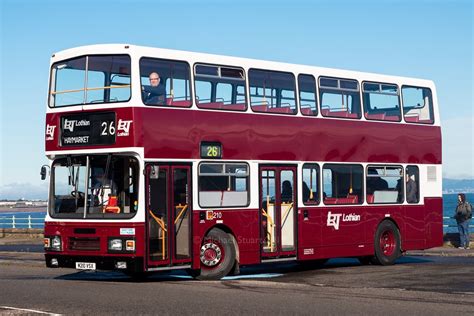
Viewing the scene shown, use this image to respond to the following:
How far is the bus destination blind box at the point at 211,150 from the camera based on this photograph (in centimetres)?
1989

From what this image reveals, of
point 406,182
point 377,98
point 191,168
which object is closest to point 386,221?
point 406,182

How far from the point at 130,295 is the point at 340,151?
331 inches

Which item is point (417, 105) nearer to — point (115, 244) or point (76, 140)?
point (76, 140)

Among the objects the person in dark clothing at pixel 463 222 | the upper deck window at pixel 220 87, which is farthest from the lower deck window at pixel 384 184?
the person in dark clothing at pixel 463 222

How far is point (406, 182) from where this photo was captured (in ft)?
81.7

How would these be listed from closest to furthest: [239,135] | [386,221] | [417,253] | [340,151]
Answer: [239,135]
[340,151]
[386,221]
[417,253]

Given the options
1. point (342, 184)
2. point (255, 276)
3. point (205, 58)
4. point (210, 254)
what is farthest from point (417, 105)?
point (210, 254)

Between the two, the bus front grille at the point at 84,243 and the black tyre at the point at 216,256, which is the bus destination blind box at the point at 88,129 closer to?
the bus front grille at the point at 84,243

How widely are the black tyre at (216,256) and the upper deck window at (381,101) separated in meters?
5.60

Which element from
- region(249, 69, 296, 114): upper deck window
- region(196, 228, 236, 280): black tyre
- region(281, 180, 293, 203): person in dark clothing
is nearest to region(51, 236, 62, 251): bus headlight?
region(196, 228, 236, 280): black tyre

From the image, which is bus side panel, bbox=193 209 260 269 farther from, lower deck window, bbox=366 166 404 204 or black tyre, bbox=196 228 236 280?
lower deck window, bbox=366 166 404 204

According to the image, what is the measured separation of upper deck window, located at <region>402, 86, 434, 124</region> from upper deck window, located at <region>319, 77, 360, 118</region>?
1.90 metres

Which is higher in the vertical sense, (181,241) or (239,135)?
(239,135)

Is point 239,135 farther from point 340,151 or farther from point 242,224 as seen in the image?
point 340,151
